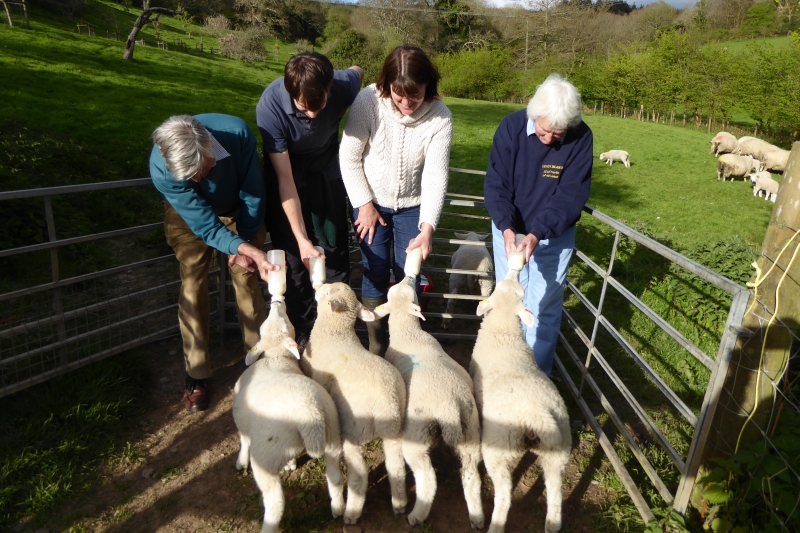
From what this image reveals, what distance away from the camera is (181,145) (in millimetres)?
2814

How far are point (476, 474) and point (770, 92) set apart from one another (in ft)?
105

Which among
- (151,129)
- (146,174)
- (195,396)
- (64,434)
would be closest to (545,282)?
(195,396)

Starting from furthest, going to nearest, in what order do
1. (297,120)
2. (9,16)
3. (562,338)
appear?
(9,16), (562,338), (297,120)

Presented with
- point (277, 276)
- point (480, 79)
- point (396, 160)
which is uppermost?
point (480, 79)

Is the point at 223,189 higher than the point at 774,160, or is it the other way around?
the point at 223,189

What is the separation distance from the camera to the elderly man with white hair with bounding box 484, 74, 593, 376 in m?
3.26

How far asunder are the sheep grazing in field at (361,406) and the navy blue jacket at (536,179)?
4.47 feet

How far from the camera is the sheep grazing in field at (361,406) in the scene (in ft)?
9.17

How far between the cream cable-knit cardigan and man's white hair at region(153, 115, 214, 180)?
1.02m

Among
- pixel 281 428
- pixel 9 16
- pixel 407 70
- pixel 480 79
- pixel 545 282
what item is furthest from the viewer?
pixel 480 79

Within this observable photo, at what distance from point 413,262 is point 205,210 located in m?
1.44

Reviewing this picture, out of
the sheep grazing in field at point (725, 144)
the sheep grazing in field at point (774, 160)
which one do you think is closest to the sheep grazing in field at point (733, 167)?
the sheep grazing in field at point (774, 160)

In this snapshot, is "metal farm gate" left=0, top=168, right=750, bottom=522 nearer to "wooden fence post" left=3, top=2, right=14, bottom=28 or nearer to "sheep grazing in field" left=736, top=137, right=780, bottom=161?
"sheep grazing in field" left=736, top=137, right=780, bottom=161

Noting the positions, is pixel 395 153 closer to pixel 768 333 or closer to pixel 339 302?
pixel 339 302
